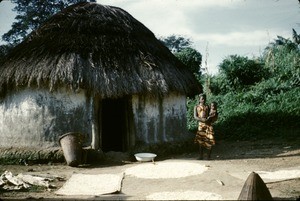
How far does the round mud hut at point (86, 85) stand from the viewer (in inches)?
328

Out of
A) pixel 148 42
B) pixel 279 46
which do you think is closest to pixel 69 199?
pixel 148 42

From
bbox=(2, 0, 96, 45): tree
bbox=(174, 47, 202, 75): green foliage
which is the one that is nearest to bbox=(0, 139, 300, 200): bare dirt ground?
bbox=(174, 47, 202, 75): green foliage

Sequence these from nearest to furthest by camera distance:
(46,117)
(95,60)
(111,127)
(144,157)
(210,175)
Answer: (210,175), (144,157), (46,117), (95,60), (111,127)

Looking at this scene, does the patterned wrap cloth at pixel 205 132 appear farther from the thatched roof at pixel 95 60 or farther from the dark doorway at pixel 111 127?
the dark doorway at pixel 111 127

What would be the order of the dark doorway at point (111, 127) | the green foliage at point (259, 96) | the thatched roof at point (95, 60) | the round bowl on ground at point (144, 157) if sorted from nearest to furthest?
the round bowl on ground at point (144, 157)
the thatched roof at point (95, 60)
the dark doorway at point (111, 127)
the green foliage at point (259, 96)

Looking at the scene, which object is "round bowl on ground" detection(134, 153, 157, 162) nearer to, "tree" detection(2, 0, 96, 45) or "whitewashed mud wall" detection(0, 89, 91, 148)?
"whitewashed mud wall" detection(0, 89, 91, 148)

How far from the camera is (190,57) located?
18672 mm

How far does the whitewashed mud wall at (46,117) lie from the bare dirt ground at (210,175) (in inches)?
33.5

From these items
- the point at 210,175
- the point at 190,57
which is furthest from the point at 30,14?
the point at 210,175

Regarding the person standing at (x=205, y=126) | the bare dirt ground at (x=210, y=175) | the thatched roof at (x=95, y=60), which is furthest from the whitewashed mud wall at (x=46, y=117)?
the person standing at (x=205, y=126)

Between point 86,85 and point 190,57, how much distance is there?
11.4 meters

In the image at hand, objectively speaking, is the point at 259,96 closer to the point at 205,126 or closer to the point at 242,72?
the point at 242,72

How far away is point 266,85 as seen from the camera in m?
14.8

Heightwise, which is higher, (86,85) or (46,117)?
(86,85)
